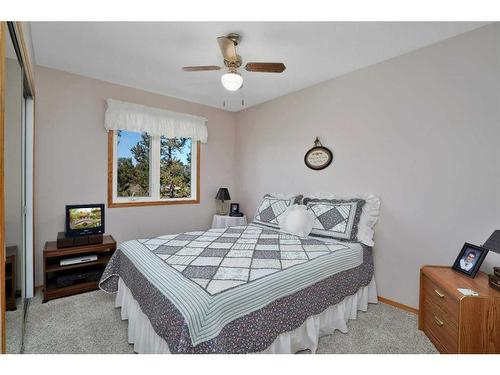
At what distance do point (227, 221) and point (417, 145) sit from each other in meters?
2.62

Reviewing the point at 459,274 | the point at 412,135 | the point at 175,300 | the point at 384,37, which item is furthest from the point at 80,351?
the point at 384,37

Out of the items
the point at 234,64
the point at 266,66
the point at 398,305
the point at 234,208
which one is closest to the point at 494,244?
the point at 398,305

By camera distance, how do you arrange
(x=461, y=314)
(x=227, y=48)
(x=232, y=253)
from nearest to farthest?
(x=461, y=314)
(x=227, y=48)
(x=232, y=253)

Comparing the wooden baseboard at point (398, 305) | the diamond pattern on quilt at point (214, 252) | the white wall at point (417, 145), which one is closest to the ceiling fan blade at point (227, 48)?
the white wall at point (417, 145)

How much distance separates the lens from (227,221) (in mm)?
3736

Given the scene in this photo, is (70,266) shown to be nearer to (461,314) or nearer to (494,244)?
(461,314)

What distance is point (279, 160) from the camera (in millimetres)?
3580

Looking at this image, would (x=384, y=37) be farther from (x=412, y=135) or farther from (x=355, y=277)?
(x=355, y=277)

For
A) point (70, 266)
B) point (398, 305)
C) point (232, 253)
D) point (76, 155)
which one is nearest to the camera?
point (232, 253)

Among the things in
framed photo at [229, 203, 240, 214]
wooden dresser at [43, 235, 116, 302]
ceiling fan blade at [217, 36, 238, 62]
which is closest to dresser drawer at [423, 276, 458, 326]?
ceiling fan blade at [217, 36, 238, 62]

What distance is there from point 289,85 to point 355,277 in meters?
2.42

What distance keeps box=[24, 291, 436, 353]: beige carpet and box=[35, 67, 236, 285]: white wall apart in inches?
32.7

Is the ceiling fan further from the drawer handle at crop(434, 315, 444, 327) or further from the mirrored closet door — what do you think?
the drawer handle at crop(434, 315, 444, 327)
